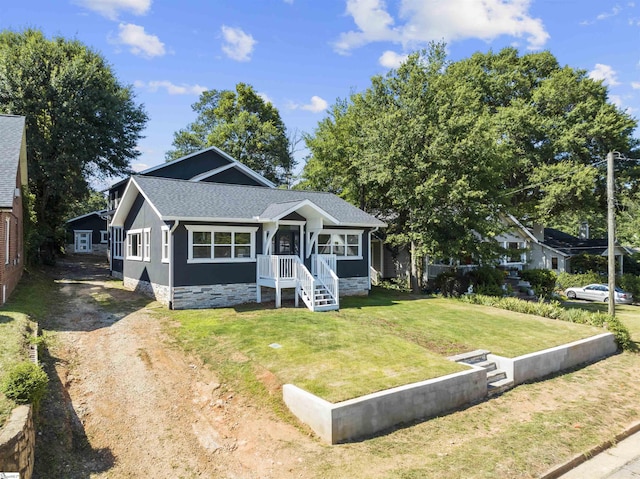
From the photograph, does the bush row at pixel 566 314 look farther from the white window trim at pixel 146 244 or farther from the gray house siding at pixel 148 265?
the white window trim at pixel 146 244

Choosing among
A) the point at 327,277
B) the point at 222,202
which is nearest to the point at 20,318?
the point at 222,202

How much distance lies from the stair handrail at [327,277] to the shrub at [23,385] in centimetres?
1060

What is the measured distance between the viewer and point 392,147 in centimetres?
2056

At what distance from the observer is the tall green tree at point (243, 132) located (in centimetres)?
3994

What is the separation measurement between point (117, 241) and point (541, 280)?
26.6 m

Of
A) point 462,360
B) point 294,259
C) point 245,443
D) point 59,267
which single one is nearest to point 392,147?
point 294,259

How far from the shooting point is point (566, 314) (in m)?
16.6

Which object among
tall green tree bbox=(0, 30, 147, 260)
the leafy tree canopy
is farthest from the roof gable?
the leafy tree canopy

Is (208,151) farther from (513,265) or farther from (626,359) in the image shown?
(626,359)

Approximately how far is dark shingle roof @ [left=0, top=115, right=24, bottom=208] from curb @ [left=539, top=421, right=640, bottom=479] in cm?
1427

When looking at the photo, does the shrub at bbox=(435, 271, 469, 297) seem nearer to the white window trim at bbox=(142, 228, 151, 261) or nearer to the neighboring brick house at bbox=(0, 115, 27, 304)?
the white window trim at bbox=(142, 228, 151, 261)

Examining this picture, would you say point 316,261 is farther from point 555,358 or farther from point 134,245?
point 555,358

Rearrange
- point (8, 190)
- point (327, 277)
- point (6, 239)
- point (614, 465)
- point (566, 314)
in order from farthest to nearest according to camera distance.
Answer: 1. point (327, 277)
2. point (566, 314)
3. point (6, 239)
4. point (8, 190)
5. point (614, 465)

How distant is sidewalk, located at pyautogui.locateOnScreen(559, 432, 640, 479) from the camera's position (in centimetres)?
686
